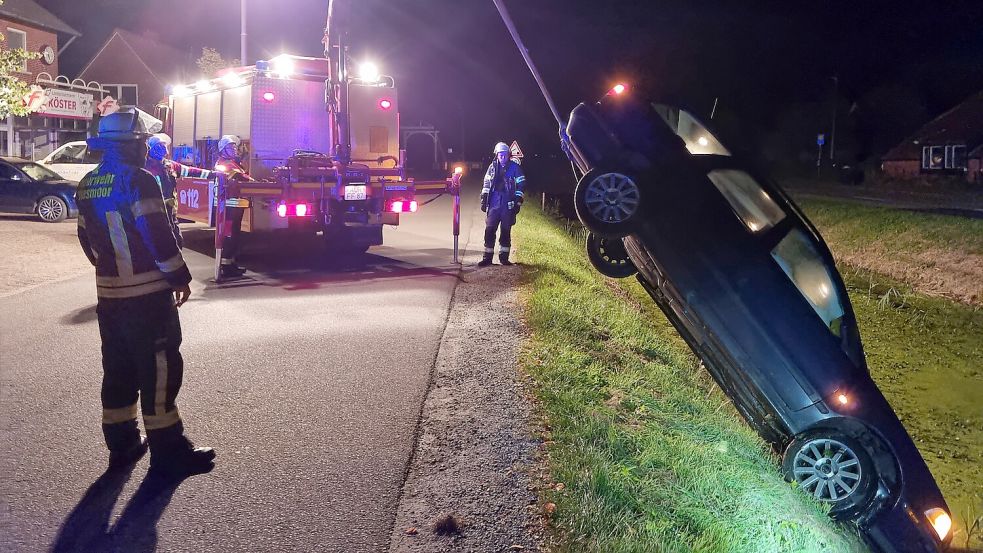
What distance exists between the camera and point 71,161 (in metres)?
20.1

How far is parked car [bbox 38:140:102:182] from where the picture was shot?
62.9ft

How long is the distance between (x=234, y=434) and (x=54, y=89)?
26285 millimetres

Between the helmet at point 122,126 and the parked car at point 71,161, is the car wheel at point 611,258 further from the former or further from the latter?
the parked car at point 71,161

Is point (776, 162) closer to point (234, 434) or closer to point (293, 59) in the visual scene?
point (293, 59)

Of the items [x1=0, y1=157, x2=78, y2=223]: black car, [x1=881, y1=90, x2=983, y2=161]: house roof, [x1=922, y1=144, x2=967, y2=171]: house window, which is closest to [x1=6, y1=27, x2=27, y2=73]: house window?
[x1=0, y1=157, x2=78, y2=223]: black car

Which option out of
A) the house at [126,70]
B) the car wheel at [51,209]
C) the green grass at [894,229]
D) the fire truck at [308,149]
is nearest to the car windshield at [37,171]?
the car wheel at [51,209]

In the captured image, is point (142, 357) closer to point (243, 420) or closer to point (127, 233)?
point (127, 233)

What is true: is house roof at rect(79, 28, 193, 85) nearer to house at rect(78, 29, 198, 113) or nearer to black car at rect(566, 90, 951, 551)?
house at rect(78, 29, 198, 113)

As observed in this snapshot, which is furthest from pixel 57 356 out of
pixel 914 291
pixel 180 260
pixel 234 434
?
pixel 914 291

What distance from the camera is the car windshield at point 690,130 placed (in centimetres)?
578

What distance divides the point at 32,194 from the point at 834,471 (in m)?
16.4

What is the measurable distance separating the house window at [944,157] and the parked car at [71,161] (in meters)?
45.3

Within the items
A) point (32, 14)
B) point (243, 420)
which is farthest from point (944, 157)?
point (243, 420)

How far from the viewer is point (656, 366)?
23.1ft
